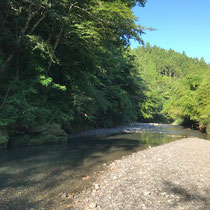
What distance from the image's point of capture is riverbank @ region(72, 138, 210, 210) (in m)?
4.61

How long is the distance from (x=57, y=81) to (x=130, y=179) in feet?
40.1

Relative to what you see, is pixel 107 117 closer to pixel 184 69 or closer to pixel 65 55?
pixel 65 55

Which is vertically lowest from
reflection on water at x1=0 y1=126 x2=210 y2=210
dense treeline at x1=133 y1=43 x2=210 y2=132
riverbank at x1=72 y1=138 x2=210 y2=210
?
reflection on water at x1=0 y1=126 x2=210 y2=210

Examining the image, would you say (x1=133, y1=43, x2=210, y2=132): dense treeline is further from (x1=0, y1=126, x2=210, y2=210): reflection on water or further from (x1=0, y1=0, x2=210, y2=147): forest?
(x1=0, y1=126, x2=210, y2=210): reflection on water

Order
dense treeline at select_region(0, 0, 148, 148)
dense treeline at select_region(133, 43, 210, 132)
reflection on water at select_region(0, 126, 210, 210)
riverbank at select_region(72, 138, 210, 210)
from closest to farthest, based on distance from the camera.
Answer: riverbank at select_region(72, 138, 210, 210) < reflection on water at select_region(0, 126, 210, 210) < dense treeline at select_region(0, 0, 148, 148) < dense treeline at select_region(133, 43, 210, 132)

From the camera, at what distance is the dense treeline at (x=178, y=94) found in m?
29.3

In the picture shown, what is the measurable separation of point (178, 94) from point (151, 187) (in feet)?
122

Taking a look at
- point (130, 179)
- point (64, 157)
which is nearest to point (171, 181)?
point (130, 179)

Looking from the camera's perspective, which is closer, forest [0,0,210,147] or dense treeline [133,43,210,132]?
forest [0,0,210,147]

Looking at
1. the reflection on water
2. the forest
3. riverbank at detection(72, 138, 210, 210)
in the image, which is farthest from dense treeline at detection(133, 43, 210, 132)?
the reflection on water

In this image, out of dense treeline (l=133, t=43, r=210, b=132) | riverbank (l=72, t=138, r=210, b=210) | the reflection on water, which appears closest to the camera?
riverbank (l=72, t=138, r=210, b=210)

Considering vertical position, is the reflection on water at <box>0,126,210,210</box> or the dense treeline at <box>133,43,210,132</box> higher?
the dense treeline at <box>133,43,210,132</box>

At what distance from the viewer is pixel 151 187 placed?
5.55m

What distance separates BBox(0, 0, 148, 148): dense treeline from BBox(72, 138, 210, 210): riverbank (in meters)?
7.50
